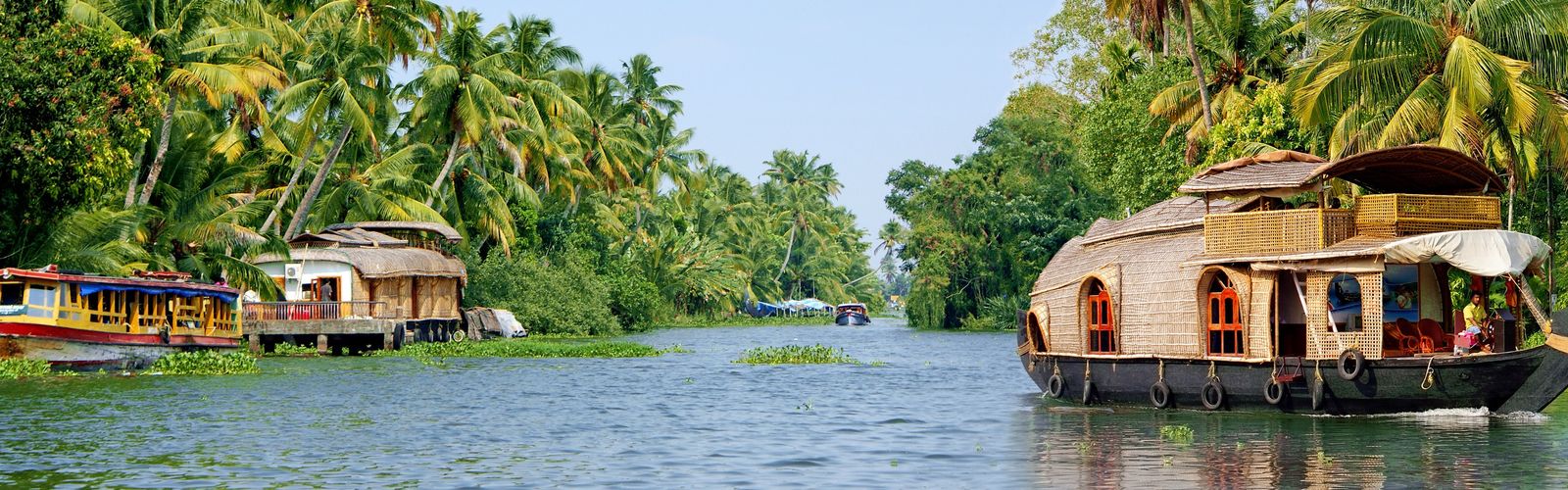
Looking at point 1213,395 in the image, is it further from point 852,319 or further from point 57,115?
point 852,319

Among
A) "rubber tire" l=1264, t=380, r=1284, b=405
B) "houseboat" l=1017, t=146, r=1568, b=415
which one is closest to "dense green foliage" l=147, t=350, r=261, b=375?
"houseboat" l=1017, t=146, r=1568, b=415

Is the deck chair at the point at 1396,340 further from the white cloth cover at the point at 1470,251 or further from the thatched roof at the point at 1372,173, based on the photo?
the thatched roof at the point at 1372,173

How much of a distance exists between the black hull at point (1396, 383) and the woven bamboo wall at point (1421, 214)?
1909mm

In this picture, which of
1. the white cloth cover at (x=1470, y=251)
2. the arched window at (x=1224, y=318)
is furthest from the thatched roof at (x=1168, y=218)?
the white cloth cover at (x=1470, y=251)

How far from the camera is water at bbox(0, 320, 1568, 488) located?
54.5 ft

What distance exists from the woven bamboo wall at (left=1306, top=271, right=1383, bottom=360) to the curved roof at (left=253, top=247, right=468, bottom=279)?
97.4ft

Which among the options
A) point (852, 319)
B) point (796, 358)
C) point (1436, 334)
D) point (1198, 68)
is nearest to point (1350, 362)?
point (1436, 334)

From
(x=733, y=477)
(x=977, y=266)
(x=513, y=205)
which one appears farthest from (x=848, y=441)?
(x=977, y=266)

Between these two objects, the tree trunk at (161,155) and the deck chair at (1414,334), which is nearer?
the deck chair at (1414,334)

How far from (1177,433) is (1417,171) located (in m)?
5.52

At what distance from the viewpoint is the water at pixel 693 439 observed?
1661 centimetres

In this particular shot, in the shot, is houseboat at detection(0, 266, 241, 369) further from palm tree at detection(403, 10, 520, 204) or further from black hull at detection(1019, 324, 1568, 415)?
black hull at detection(1019, 324, 1568, 415)

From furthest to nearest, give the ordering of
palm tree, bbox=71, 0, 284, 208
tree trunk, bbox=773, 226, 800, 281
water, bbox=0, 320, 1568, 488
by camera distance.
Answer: tree trunk, bbox=773, 226, 800, 281
palm tree, bbox=71, 0, 284, 208
water, bbox=0, 320, 1568, 488

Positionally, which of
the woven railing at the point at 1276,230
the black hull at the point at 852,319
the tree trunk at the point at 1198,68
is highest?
the tree trunk at the point at 1198,68
